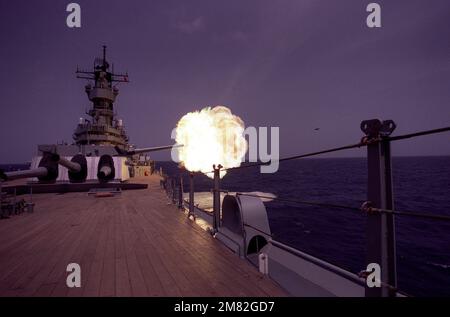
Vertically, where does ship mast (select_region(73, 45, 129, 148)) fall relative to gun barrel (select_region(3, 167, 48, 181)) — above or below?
above

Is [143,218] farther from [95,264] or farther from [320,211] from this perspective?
[320,211]

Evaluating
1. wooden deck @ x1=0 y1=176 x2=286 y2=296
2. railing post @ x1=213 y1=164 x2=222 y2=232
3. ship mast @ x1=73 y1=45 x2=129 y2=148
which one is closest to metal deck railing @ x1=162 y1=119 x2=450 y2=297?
wooden deck @ x1=0 y1=176 x2=286 y2=296

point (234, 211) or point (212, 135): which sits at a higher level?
point (212, 135)

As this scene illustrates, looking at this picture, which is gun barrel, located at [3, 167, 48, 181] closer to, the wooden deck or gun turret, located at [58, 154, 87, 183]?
the wooden deck

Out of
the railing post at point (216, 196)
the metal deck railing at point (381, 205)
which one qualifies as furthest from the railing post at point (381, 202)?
the railing post at point (216, 196)

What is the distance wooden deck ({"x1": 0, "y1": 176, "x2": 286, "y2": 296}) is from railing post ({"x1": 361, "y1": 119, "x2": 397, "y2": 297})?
1.42 meters

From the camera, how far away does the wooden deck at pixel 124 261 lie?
11.3 feet

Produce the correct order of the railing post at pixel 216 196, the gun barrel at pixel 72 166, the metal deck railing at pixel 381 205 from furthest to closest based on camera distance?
the gun barrel at pixel 72 166, the railing post at pixel 216 196, the metal deck railing at pixel 381 205

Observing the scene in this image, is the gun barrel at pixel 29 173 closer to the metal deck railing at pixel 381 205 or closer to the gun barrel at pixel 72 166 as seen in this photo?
the gun barrel at pixel 72 166

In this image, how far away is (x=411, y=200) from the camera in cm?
4306

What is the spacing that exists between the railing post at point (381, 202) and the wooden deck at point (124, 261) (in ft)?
4.67

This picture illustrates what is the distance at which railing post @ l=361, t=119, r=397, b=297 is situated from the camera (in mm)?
2145
